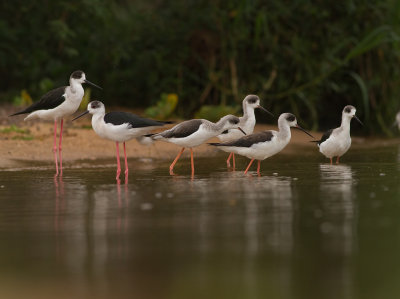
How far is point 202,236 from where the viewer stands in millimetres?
7504

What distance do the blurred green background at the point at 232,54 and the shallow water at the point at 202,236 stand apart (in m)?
9.08

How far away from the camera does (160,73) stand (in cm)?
2214

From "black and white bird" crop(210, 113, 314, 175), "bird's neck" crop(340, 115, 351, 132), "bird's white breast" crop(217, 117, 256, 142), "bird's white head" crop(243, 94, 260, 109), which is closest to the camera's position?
"black and white bird" crop(210, 113, 314, 175)

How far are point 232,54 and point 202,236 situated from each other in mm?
13839

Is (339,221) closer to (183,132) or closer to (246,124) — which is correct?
(183,132)

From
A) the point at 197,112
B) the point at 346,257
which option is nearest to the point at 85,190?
the point at 346,257

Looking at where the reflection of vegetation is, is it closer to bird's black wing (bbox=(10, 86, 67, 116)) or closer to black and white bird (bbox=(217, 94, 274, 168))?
bird's black wing (bbox=(10, 86, 67, 116))

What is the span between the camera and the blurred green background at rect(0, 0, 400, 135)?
21.1m

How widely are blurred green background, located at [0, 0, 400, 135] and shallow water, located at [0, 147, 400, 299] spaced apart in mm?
9078

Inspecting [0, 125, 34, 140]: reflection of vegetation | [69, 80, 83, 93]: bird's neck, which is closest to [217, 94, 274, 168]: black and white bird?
[69, 80, 83, 93]: bird's neck

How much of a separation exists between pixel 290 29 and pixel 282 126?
9238 millimetres

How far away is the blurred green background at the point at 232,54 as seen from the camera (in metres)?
21.1

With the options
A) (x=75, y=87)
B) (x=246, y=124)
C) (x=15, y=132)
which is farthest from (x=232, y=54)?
(x=75, y=87)

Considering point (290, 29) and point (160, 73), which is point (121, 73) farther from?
point (290, 29)
